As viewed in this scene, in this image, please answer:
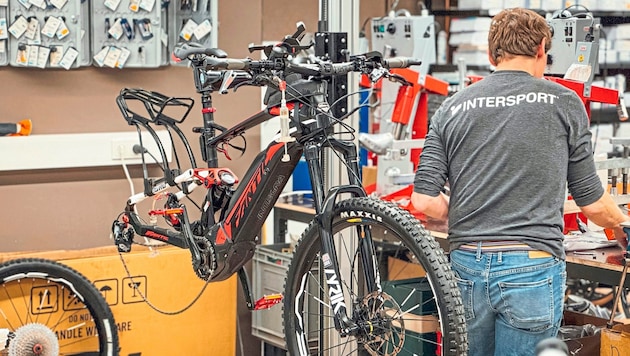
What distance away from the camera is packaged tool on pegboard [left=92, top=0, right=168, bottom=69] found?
3844mm

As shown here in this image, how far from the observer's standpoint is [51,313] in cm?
365

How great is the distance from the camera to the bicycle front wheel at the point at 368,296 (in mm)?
2396

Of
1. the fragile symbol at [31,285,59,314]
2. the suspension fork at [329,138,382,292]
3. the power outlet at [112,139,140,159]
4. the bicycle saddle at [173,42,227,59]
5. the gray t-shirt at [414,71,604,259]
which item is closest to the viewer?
the gray t-shirt at [414,71,604,259]

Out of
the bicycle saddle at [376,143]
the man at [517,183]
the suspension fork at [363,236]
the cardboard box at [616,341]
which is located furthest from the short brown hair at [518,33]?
the bicycle saddle at [376,143]

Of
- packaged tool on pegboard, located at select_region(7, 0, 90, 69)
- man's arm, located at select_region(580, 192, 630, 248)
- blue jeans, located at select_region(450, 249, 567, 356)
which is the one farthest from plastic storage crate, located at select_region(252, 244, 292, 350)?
man's arm, located at select_region(580, 192, 630, 248)

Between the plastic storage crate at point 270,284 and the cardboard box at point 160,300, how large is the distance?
16 centimetres

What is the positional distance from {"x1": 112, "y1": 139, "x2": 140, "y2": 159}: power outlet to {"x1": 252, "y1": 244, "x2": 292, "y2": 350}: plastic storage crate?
2.28 ft

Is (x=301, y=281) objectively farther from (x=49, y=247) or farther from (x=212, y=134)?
(x=49, y=247)

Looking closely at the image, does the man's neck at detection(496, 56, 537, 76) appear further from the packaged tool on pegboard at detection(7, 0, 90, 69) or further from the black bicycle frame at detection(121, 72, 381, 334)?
the packaged tool on pegboard at detection(7, 0, 90, 69)

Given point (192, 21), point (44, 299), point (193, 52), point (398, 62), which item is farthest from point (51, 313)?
point (398, 62)

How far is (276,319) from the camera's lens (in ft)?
13.5

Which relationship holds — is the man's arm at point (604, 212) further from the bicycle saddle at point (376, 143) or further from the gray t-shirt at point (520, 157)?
the bicycle saddle at point (376, 143)

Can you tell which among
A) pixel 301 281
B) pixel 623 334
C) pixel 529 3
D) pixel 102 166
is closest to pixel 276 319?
pixel 102 166

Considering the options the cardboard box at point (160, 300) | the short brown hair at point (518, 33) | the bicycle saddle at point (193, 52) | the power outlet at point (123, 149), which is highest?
the short brown hair at point (518, 33)
